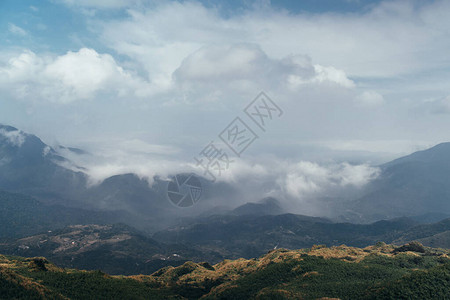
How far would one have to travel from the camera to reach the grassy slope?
9138 cm

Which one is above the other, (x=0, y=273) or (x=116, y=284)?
(x=0, y=273)

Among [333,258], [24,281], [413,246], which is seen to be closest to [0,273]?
[24,281]

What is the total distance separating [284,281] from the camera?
122m

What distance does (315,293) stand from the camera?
101 meters

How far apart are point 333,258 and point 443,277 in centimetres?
5173

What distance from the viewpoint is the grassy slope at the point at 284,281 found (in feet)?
300

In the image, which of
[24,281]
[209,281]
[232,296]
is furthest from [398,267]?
[24,281]

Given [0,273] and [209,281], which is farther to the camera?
[209,281]

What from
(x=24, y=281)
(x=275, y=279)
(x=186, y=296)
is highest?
(x=24, y=281)

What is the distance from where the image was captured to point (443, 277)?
307 ft

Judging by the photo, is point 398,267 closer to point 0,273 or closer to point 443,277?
point 443,277

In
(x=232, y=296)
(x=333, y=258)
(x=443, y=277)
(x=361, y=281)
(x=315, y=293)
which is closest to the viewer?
(x=443, y=277)

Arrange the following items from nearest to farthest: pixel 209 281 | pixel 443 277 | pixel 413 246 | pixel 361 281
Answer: pixel 443 277, pixel 361 281, pixel 209 281, pixel 413 246

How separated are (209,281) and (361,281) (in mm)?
73295
